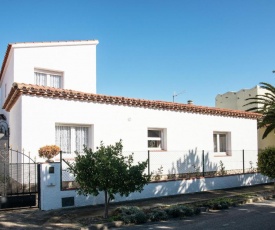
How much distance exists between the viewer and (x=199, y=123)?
16.9 m

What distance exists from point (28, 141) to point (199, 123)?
8.96m

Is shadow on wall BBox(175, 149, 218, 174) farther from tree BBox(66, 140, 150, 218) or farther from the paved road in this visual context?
tree BBox(66, 140, 150, 218)

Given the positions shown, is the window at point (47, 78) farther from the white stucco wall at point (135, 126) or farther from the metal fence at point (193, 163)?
the metal fence at point (193, 163)

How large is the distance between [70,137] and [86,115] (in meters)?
1.09

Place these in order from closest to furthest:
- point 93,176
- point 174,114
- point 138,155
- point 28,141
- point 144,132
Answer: point 93,176
point 28,141
point 138,155
point 144,132
point 174,114

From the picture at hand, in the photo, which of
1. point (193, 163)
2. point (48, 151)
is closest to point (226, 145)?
point (193, 163)

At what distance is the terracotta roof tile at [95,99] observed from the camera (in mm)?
11632

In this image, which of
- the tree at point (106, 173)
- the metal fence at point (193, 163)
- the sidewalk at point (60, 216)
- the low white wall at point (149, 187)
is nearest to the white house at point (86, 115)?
the metal fence at point (193, 163)

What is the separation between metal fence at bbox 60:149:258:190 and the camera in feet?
46.9

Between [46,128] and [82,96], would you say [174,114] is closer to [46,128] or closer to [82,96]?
[82,96]

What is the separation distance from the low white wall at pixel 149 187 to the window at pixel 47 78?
821cm

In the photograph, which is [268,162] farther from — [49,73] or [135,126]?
[49,73]

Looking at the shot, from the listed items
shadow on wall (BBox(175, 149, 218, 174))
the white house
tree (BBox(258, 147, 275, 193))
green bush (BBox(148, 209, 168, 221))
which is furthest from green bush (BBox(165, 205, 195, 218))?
tree (BBox(258, 147, 275, 193))

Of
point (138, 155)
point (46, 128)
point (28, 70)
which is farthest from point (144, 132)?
point (28, 70)
